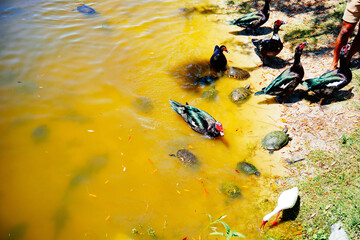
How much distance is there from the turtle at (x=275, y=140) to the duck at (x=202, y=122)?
39.9 inches

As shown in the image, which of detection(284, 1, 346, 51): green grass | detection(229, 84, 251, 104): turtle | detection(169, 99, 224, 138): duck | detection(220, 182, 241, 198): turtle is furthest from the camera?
detection(284, 1, 346, 51): green grass

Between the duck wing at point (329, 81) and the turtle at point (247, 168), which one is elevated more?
the duck wing at point (329, 81)

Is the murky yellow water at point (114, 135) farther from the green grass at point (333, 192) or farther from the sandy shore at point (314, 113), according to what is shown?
the green grass at point (333, 192)

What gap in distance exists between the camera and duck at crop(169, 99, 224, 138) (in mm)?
5777

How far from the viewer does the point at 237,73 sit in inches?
295

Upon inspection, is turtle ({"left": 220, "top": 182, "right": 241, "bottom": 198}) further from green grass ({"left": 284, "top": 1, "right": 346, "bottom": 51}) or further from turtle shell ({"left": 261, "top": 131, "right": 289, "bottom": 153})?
green grass ({"left": 284, "top": 1, "right": 346, "bottom": 51})

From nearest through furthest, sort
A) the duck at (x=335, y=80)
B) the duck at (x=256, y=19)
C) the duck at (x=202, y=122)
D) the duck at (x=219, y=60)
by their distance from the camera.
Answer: the duck at (x=335, y=80), the duck at (x=202, y=122), the duck at (x=219, y=60), the duck at (x=256, y=19)

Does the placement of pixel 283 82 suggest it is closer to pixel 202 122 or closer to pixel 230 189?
pixel 202 122

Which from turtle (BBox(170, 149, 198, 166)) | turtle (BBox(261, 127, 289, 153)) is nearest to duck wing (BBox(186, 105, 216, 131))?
turtle (BBox(170, 149, 198, 166))

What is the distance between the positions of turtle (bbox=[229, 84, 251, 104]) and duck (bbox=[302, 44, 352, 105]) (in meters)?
1.63

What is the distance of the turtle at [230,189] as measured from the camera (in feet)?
15.6

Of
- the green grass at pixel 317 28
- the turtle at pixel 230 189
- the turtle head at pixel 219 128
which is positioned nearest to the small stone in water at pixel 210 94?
the turtle head at pixel 219 128

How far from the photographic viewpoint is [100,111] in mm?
6543

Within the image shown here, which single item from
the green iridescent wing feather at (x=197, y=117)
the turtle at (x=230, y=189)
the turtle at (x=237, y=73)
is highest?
the turtle at (x=237, y=73)
